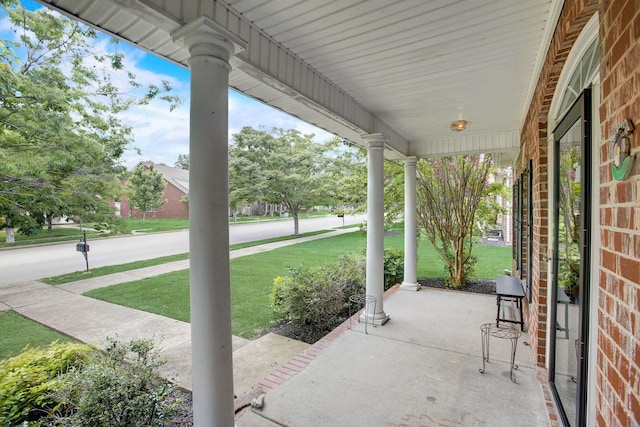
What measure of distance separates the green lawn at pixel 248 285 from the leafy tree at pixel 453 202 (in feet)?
4.43

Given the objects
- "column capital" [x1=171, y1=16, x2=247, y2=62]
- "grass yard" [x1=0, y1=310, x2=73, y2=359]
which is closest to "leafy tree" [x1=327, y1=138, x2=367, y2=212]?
"column capital" [x1=171, y1=16, x2=247, y2=62]

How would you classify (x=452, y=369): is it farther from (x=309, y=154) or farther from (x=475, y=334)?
(x=309, y=154)

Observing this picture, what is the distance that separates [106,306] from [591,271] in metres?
6.97

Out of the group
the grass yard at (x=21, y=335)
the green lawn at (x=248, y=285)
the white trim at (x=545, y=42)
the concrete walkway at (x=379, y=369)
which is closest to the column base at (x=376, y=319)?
the concrete walkway at (x=379, y=369)

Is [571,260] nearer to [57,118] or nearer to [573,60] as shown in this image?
[573,60]

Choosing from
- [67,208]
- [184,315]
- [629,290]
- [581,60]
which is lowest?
[184,315]

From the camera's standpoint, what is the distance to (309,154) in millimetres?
15703

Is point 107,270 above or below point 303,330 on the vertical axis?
above

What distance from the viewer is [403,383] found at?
291cm

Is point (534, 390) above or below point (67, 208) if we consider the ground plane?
below

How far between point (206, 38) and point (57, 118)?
4426 mm

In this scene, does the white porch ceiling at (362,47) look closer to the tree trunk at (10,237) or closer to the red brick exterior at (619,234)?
the red brick exterior at (619,234)

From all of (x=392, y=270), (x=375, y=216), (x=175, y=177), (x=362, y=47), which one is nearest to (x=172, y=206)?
(x=175, y=177)

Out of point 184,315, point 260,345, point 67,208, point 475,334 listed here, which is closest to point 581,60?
point 475,334
